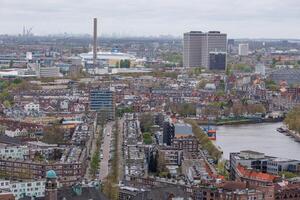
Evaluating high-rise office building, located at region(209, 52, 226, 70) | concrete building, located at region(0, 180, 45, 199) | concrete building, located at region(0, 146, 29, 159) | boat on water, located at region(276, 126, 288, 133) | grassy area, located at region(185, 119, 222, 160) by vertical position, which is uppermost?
concrete building, located at region(0, 180, 45, 199)

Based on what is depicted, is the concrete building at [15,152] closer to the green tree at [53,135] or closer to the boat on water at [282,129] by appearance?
the green tree at [53,135]

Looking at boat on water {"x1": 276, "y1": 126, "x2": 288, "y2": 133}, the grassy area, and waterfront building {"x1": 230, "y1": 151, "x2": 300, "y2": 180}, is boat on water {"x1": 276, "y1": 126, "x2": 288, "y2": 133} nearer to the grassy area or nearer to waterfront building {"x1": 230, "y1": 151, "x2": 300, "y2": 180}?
the grassy area

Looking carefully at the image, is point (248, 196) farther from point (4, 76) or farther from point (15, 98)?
point (4, 76)

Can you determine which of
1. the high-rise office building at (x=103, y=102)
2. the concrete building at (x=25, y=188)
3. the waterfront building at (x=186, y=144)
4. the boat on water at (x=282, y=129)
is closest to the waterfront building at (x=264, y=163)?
the waterfront building at (x=186, y=144)

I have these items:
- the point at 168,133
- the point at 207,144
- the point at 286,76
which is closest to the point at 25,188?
the point at 207,144

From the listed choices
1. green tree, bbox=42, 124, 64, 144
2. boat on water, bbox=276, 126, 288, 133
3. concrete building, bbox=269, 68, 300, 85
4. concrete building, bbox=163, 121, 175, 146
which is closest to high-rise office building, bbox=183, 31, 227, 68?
concrete building, bbox=269, 68, 300, 85

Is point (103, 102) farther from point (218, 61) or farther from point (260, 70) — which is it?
point (218, 61)

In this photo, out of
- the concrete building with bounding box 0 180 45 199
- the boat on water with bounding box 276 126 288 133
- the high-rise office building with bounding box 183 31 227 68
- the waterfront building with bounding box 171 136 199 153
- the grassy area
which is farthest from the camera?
the high-rise office building with bounding box 183 31 227 68
